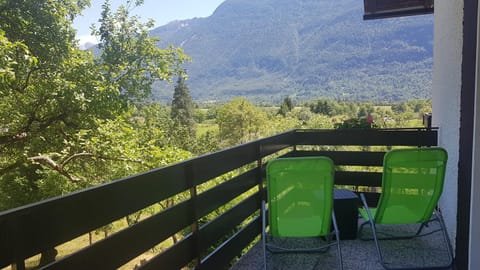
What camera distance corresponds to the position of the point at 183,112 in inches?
1483

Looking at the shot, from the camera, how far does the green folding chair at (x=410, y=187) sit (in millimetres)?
2771

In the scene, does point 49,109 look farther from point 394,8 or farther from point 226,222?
point 226,222

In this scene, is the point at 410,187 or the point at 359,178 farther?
the point at 359,178

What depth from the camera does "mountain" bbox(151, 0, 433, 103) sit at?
32.8 metres

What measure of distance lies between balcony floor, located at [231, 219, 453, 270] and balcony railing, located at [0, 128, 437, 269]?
192mm

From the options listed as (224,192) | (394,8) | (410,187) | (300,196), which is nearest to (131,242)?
(224,192)

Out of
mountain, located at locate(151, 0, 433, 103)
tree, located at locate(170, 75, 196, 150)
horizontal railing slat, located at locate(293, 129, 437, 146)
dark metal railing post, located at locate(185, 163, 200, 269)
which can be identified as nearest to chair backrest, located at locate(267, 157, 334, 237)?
dark metal railing post, located at locate(185, 163, 200, 269)

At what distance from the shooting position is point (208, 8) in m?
77.4

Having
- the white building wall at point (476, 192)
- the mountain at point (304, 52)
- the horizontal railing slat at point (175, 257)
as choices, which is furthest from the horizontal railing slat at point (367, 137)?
the mountain at point (304, 52)

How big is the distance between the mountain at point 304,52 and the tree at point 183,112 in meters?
2.42

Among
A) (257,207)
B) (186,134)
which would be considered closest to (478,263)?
(257,207)

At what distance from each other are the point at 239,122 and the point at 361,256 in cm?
3237

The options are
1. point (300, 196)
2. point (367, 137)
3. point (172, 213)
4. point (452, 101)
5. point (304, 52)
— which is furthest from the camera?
point (304, 52)

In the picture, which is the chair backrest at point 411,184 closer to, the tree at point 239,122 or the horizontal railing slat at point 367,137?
the horizontal railing slat at point 367,137
